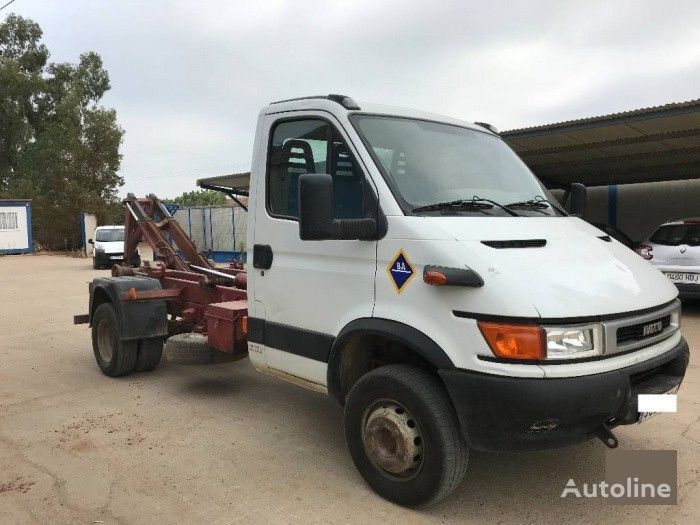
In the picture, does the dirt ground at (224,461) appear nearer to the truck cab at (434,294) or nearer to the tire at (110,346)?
the tire at (110,346)

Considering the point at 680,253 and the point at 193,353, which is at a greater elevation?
the point at 680,253

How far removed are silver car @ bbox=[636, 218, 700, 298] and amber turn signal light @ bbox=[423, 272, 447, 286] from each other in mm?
7486

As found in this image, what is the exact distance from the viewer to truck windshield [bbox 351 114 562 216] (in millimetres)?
3244

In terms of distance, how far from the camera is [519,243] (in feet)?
9.80

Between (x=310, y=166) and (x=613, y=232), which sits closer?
(x=310, y=166)

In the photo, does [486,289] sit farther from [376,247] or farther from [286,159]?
[286,159]

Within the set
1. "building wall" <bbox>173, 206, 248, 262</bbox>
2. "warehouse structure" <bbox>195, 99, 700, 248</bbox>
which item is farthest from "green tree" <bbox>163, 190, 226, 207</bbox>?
"warehouse structure" <bbox>195, 99, 700, 248</bbox>

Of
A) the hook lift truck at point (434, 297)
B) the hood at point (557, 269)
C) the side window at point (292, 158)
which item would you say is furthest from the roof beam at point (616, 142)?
the side window at point (292, 158)

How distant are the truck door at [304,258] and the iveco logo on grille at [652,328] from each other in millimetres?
1447

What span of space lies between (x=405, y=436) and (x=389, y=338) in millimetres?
527

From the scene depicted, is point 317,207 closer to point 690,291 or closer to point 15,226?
point 690,291

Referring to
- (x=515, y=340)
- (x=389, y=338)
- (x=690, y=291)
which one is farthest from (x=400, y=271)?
(x=690, y=291)

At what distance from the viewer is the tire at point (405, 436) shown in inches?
114

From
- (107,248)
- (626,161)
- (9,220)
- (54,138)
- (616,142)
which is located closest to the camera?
(616,142)
